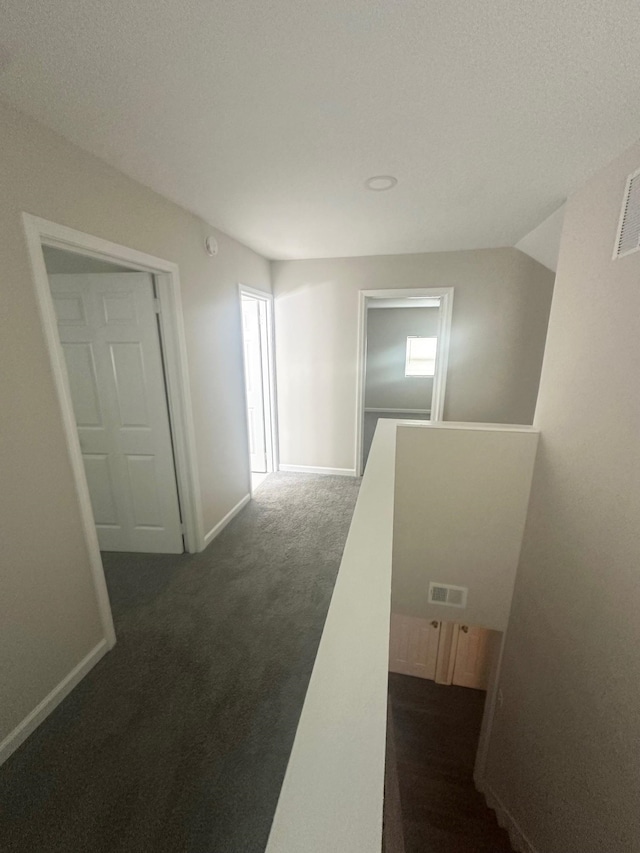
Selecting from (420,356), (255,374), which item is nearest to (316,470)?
(255,374)

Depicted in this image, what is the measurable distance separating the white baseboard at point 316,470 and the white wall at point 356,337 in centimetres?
5

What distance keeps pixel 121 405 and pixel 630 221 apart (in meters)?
2.94

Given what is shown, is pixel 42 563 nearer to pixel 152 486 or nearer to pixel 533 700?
pixel 152 486

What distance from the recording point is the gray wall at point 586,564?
1376 millimetres

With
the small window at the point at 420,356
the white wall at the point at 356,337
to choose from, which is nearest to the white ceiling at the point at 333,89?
the white wall at the point at 356,337

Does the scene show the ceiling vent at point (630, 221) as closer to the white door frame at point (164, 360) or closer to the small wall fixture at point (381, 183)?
the small wall fixture at point (381, 183)

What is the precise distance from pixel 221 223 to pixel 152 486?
2014 mm

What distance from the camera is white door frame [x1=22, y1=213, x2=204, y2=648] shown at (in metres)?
1.36

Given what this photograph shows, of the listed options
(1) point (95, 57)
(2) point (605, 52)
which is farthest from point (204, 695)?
(2) point (605, 52)

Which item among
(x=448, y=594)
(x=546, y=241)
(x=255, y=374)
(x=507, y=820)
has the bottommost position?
(x=507, y=820)

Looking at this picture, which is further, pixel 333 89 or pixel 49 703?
pixel 49 703

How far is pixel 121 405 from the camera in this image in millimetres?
2316

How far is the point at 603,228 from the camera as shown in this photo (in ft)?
5.22

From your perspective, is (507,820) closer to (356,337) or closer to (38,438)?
(38,438)
